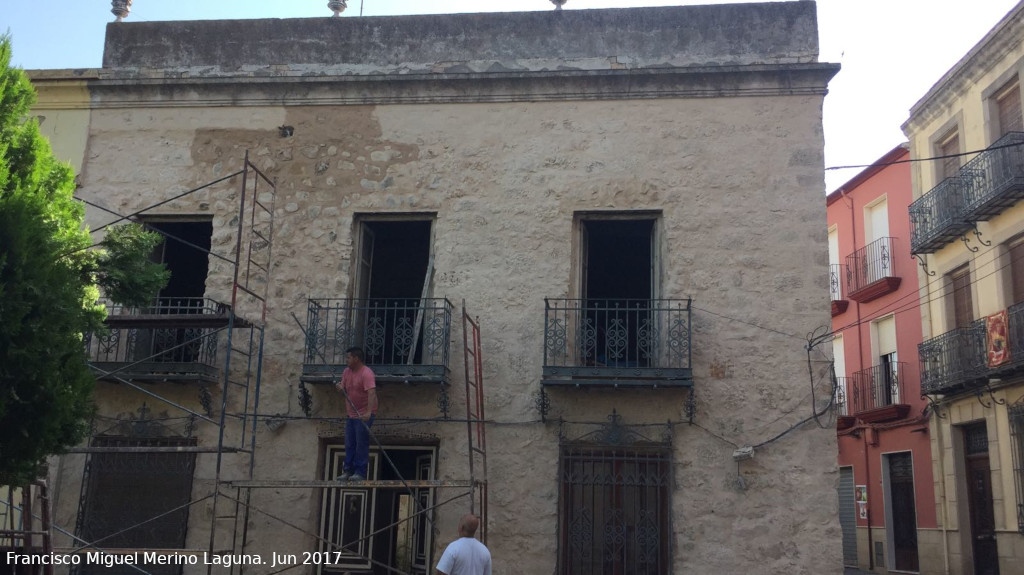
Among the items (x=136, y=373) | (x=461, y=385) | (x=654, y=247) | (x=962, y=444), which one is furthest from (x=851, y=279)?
(x=136, y=373)

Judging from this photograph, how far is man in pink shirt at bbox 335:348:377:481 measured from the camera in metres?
8.77

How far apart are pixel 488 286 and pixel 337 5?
4.04 metres

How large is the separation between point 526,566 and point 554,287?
2734 millimetres

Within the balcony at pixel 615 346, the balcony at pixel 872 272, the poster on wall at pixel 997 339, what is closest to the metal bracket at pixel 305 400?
the balcony at pixel 615 346

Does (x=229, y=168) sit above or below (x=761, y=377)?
above

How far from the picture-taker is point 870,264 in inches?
803

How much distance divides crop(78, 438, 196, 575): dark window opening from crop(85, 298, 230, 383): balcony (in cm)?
75

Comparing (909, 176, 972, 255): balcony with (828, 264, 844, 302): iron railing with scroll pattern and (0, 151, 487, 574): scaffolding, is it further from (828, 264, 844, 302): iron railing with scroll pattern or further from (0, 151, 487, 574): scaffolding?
(0, 151, 487, 574): scaffolding

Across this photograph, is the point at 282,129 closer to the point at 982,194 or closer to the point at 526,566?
the point at 526,566

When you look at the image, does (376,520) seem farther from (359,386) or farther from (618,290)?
(618,290)

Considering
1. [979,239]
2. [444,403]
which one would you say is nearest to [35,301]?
[444,403]

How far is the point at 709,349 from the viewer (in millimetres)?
9328

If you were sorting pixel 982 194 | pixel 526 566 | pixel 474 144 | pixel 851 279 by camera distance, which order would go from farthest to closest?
pixel 851 279 < pixel 982 194 < pixel 474 144 < pixel 526 566

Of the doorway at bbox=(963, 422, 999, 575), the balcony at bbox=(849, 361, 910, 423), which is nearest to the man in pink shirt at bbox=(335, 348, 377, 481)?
the doorway at bbox=(963, 422, 999, 575)
